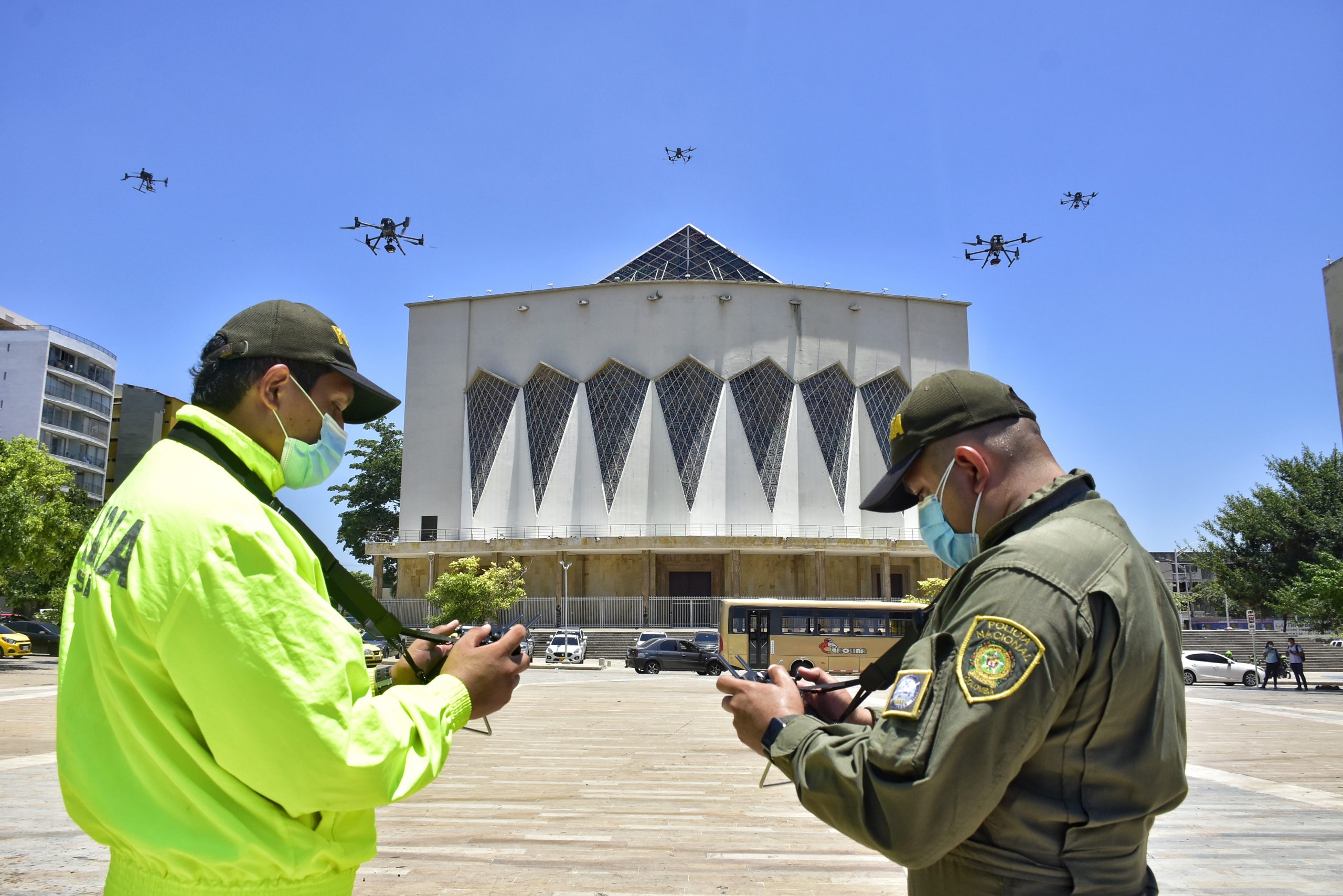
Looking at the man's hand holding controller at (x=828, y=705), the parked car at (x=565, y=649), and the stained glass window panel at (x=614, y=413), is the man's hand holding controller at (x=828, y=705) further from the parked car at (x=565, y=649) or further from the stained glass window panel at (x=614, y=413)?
the stained glass window panel at (x=614, y=413)

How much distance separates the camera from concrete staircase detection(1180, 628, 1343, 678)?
1572 inches

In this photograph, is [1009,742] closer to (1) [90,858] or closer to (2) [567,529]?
(1) [90,858]

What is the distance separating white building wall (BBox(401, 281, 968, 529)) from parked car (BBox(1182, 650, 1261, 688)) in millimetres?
22374

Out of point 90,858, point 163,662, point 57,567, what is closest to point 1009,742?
point 163,662

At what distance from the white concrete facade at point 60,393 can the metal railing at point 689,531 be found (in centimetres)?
2872

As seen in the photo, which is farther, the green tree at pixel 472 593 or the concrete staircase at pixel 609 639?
the green tree at pixel 472 593

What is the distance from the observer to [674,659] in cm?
3266

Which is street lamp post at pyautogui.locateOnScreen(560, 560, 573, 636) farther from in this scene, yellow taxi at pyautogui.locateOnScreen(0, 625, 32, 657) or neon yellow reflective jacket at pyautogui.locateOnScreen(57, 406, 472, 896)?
neon yellow reflective jacket at pyautogui.locateOnScreen(57, 406, 472, 896)

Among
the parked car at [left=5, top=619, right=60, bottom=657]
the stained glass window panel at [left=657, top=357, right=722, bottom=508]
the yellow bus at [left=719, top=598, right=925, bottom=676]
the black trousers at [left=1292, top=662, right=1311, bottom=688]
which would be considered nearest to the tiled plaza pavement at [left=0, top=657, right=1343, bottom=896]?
the black trousers at [left=1292, top=662, right=1311, bottom=688]

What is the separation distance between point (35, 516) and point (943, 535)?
28.6 metres

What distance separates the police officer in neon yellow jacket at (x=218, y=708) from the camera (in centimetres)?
174

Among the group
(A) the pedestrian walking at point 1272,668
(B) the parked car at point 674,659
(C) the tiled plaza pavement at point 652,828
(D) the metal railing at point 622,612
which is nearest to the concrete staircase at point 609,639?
(D) the metal railing at point 622,612

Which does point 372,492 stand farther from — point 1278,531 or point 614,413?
point 1278,531

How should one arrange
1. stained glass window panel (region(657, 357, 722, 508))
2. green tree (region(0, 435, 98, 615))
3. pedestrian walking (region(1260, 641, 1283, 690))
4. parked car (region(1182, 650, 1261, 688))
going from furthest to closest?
stained glass window panel (region(657, 357, 722, 508)), parked car (region(1182, 650, 1261, 688)), pedestrian walking (region(1260, 641, 1283, 690)), green tree (region(0, 435, 98, 615))
